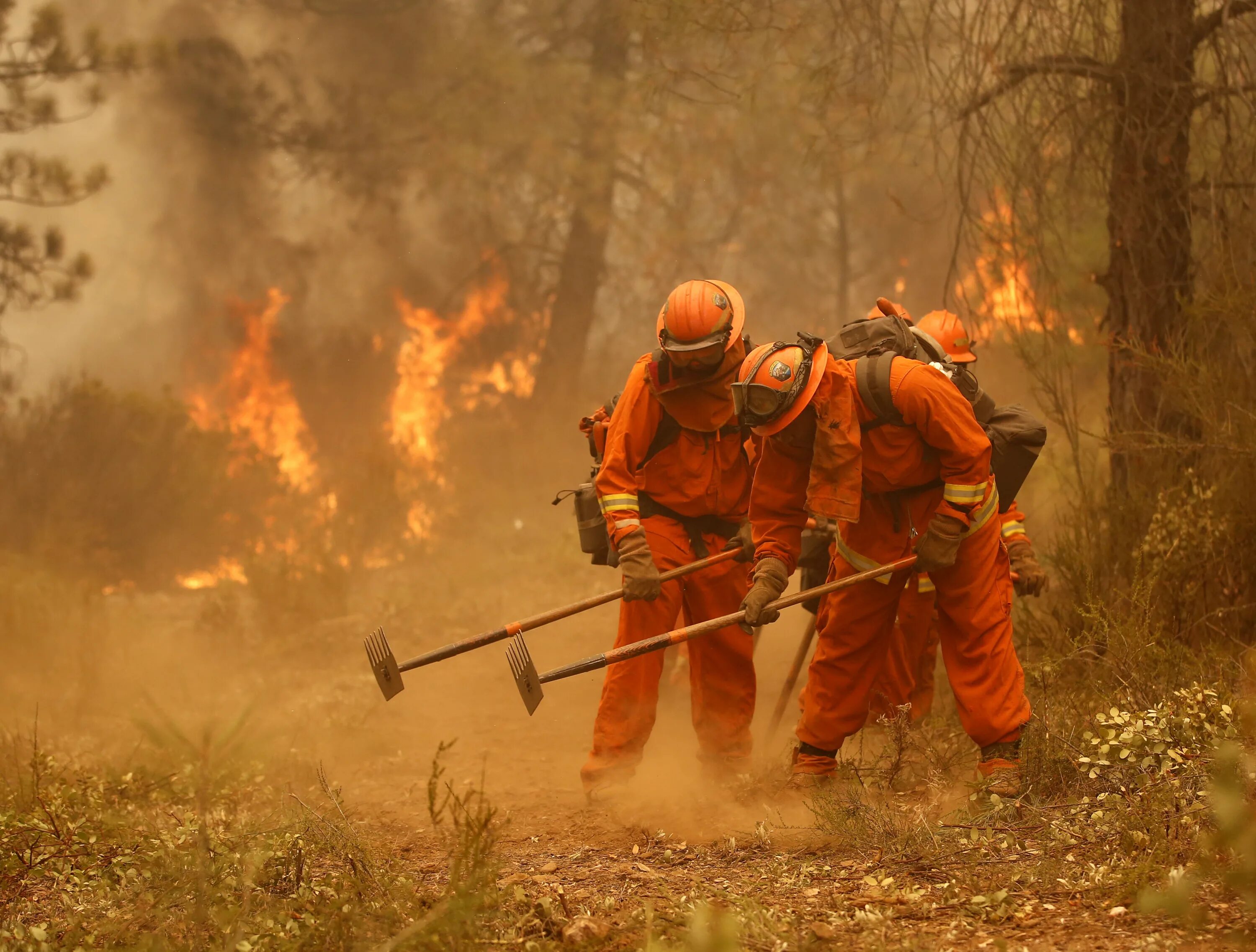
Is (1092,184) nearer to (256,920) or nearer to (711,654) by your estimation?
(711,654)

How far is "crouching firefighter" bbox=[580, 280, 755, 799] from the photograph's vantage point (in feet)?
16.0

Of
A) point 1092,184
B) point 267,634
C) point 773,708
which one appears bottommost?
point 773,708

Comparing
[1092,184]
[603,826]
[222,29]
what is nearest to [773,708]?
[603,826]

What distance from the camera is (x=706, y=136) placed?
1416cm

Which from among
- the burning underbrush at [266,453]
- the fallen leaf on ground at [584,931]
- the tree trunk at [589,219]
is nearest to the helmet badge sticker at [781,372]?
the fallen leaf on ground at [584,931]

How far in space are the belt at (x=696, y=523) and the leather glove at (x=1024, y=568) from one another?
121 cm

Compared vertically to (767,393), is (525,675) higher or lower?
lower

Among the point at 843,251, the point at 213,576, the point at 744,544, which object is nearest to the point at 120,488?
the point at 213,576

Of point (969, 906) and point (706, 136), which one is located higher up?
point (706, 136)

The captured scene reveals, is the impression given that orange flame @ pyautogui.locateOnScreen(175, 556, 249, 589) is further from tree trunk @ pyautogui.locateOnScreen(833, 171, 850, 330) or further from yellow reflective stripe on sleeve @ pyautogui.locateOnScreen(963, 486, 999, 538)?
tree trunk @ pyautogui.locateOnScreen(833, 171, 850, 330)

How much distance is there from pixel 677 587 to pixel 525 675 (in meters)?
1.11

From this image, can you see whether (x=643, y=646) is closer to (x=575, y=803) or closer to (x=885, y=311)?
(x=575, y=803)

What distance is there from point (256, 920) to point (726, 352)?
2.89 m

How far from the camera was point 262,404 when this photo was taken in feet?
38.6
